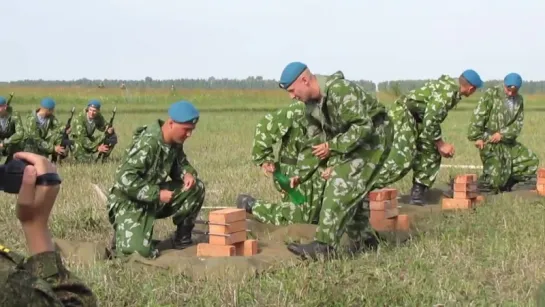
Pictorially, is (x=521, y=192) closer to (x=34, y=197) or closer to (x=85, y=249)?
(x=85, y=249)

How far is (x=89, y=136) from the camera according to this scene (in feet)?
55.5

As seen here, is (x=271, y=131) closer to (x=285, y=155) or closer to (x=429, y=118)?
(x=285, y=155)

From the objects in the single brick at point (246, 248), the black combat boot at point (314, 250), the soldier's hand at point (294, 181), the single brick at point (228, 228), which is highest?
the soldier's hand at point (294, 181)

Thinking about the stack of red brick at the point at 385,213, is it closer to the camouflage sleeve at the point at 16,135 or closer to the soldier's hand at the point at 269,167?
the soldier's hand at the point at 269,167

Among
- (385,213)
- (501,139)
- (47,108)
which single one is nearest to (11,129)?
(47,108)

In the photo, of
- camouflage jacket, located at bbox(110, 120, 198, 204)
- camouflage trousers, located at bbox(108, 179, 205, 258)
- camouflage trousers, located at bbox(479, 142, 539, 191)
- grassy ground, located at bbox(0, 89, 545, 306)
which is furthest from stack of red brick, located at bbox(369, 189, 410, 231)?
camouflage trousers, located at bbox(479, 142, 539, 191)

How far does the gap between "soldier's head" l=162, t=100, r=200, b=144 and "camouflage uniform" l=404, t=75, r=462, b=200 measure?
146 inches

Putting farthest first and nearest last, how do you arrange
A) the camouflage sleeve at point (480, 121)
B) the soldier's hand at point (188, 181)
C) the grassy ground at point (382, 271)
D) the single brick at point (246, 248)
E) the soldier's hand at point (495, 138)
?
the camouflage sleeve at point (480, 121) → the soldier's hand at point (495, 138) → the soldier's hand at point (188, 181) → the single brick at point (246, 248) → the grassy ground at point (382, 271)

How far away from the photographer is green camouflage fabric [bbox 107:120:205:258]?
702 centimetres

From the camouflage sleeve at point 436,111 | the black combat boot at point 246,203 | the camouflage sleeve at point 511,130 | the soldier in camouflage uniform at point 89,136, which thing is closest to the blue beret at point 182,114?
the black combat boot at point 246,203

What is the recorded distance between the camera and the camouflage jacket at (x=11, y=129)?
1505 centimetres

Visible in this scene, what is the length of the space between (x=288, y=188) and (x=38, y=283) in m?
6.28

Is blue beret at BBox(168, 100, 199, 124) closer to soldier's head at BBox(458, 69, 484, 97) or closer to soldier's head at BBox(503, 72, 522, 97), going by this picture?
soldier's head at BBox(458, 69, 484, 97)

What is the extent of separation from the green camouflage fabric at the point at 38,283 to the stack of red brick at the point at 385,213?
5.87 metres
